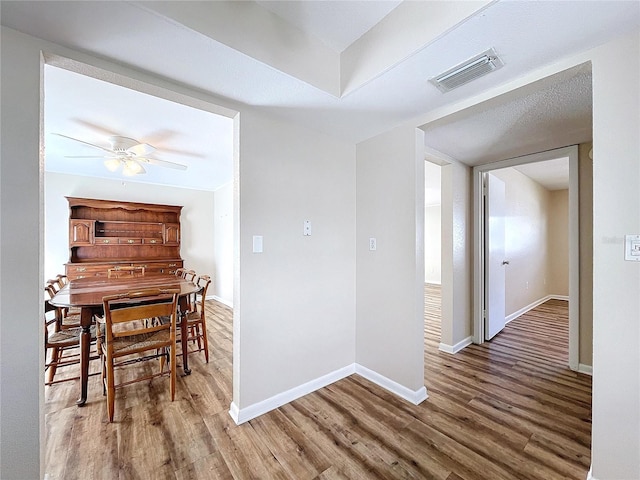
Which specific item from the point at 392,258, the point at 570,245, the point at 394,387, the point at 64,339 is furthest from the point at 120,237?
the point at 570,245

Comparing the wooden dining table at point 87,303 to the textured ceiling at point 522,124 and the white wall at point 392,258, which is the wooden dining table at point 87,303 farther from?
the textured ceiling at point 522,124

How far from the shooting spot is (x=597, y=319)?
1284 mm

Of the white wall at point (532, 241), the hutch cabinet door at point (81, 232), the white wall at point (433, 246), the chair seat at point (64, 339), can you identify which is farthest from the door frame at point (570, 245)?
the hutch cabinet door at point (81, 232)

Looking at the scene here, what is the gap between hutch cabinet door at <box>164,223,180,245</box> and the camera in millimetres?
5133

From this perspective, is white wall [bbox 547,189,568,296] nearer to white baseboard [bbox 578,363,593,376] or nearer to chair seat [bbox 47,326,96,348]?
white baseboard [bbox 578,363,593,376]

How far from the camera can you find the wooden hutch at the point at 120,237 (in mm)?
4371

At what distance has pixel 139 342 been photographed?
2.08 meters

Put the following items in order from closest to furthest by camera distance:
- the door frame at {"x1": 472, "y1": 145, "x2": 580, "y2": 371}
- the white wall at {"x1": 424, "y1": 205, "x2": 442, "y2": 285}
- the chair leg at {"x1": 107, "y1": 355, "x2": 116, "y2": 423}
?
the chair leg at {"x1": 107, "y1": 355, "x2": 116, "y2": 423} → the door frame at {"x1": 472, "y1": 145, "x2": 580, "y2": 371} → the white wall at {"x1": 424, "y1": 205, "x2": 442, "y2": 285}

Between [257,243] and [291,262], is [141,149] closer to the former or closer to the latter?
[257,243]

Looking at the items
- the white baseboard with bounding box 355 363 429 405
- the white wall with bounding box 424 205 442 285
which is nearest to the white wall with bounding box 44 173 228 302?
the white baseboard with bounding box 355 363 429 405

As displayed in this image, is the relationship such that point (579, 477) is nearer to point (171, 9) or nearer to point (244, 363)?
point (244, 363)

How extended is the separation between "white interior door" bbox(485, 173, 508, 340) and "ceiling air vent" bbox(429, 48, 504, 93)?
219 centimetres

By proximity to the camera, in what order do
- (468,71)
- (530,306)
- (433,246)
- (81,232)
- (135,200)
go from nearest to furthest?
(468,71) → (81,232) → (530,306) → (135,200) → (433,246)

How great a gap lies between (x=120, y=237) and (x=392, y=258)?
5.01 m
